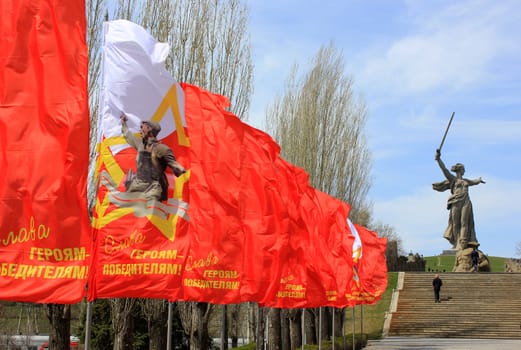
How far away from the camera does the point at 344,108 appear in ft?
125

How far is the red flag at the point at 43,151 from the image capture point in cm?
808

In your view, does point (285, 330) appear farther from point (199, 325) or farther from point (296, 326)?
point (199, 325)

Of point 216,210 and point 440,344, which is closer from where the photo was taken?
point 216,210

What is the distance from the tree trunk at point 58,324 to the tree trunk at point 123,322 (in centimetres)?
291

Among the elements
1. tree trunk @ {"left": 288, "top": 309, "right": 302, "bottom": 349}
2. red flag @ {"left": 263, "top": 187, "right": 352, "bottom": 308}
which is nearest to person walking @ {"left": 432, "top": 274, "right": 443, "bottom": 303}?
tree trunk @ {"left": 288, "top": 309, "right": 302, "bottom": 349}

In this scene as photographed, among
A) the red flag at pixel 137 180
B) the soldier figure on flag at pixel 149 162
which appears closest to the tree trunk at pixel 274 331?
the red flag at pixel 137 180

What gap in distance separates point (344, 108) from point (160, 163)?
2837cm

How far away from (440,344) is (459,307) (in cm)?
992

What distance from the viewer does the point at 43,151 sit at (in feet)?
27.3

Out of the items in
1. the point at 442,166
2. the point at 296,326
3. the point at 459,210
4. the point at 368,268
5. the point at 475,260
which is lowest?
the point at 296,326

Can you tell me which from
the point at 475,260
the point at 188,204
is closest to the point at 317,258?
the point at 188,204

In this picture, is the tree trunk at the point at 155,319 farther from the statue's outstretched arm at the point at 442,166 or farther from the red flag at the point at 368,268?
the statue's outstretched arm at the point at 442,166

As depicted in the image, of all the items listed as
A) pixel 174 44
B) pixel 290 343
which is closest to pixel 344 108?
pixel 290 343

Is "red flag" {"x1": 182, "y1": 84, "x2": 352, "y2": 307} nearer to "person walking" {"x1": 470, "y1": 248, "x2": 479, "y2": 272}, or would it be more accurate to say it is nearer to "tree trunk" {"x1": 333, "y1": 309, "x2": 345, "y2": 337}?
"tree trunk" {"x1": 333, "y1": 309, "x2": 345, "y2": 337}
